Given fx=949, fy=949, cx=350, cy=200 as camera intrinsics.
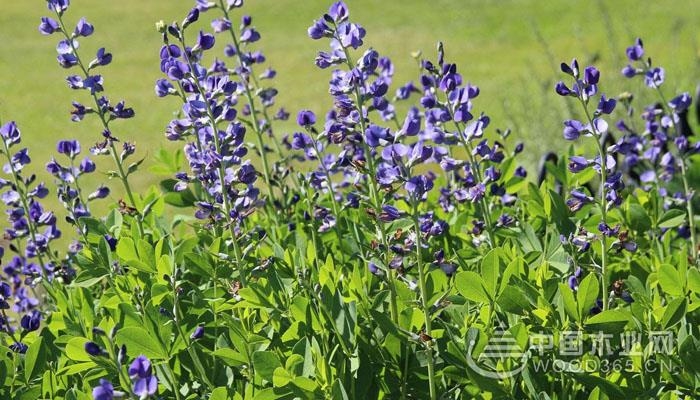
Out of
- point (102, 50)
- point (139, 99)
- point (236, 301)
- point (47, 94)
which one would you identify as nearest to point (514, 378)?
point (236, 301)

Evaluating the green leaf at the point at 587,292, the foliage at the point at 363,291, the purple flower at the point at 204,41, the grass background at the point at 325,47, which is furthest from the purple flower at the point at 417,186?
the grass background at the point at 325,47

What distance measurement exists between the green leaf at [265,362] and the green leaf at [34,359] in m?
0.57

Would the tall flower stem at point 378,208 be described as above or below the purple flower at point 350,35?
below

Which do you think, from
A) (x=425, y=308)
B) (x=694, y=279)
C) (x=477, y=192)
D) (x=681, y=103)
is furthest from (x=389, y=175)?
(x=681, y=103)

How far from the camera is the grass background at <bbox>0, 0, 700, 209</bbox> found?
30.8 ft

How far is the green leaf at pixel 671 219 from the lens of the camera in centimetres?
288

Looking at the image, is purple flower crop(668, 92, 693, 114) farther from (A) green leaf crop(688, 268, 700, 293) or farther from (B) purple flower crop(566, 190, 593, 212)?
(A) green leaf crop(688, 268, 700, 293)

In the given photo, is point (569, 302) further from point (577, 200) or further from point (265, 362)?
point (265, 362)

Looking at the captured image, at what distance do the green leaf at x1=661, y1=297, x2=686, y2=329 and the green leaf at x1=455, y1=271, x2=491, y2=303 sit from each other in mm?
396

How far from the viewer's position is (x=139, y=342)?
211cm

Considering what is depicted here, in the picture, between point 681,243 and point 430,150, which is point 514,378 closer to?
point 430,150

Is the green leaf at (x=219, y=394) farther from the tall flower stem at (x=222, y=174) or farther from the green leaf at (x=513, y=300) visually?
the green leaf at (x=513, y=300)

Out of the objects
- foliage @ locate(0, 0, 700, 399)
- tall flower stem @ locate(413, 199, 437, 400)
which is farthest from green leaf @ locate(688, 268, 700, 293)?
tall flower stem @ locate(413, 199, 437, 400)

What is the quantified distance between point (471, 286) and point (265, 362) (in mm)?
499
